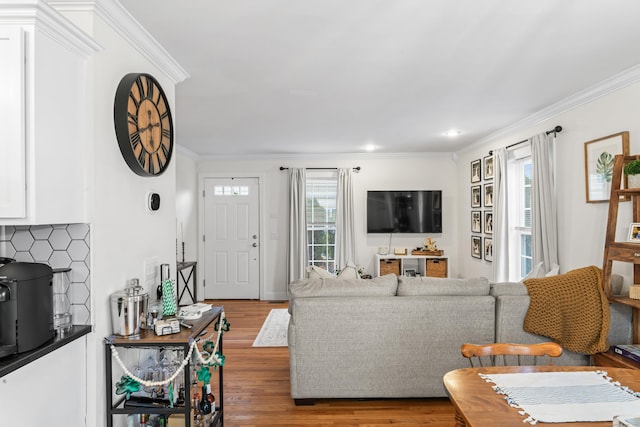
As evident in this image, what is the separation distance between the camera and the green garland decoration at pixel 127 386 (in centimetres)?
195

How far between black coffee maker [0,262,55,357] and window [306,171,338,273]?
540cm

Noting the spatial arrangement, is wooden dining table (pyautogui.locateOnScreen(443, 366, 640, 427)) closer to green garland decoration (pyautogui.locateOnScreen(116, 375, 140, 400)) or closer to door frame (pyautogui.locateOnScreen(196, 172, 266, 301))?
green garland decoration (pyautogui.locateOnScreen(116, 375, 140, 400))

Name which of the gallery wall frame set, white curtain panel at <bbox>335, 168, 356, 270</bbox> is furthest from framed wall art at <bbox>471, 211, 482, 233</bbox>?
white curtain panel at <bbox>335, 168, 356, 270</bbox>

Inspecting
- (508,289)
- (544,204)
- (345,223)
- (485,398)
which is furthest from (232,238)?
(485,398)

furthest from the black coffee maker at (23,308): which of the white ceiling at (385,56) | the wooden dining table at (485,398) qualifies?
the wooden dining table at (485,398)

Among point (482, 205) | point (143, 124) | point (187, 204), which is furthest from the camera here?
point (187, 204)

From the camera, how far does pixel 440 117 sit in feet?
14.8

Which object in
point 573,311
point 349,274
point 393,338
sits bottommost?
point 393,338

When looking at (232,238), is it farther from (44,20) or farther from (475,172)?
(44,20)

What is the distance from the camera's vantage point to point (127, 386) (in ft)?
6.43

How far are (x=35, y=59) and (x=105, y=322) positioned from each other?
3.96 feet

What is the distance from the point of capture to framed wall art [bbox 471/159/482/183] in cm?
603

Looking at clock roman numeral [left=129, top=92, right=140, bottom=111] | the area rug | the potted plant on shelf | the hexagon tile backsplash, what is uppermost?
clock roman numeral [left=129, top=92, right=140, bottom=111]

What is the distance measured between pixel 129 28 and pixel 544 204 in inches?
151
